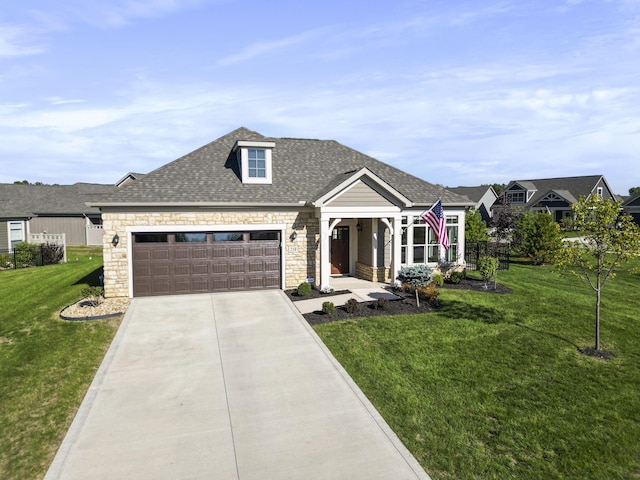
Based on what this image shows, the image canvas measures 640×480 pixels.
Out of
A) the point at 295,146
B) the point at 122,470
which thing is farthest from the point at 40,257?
the point at 122,470

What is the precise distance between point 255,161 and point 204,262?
16.3 feet

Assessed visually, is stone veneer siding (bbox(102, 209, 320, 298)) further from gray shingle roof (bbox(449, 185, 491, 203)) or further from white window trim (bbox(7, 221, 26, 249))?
gray shingle roof (bbox(449, 185, 491, 203))

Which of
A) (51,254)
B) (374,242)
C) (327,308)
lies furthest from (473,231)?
(51,254)

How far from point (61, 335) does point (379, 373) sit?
9.16 meters

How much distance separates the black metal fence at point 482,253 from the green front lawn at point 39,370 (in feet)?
59.9

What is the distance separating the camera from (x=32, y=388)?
8453mm

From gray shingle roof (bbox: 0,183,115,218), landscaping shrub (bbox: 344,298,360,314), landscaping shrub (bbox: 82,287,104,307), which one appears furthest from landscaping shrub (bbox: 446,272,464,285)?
gray shingle roof (bbox: 0,183,115,218)

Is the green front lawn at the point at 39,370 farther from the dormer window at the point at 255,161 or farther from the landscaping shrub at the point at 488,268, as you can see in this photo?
the landscaping shrub at the point at 488,268

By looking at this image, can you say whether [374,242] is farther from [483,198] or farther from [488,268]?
[483,198]

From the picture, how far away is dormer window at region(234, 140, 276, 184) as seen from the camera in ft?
56.4

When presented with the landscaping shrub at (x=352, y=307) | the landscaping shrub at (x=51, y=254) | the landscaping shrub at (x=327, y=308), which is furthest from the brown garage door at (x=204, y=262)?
the landscaping shrub at (x=51, y=254)

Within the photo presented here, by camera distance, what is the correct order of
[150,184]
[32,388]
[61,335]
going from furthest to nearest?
[150,184] → [61,335] → [32,388]

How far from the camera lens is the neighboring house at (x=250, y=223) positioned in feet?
50.2

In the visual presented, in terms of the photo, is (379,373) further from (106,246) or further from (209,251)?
(106,246)
